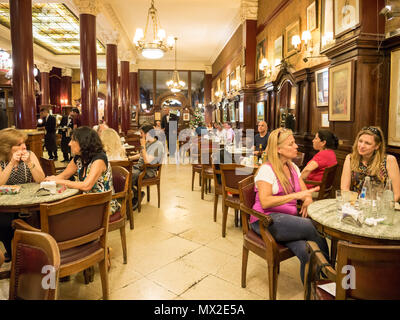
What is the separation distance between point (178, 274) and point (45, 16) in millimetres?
11299

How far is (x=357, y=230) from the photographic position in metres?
1.77

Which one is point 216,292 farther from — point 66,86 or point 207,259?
point 66,86

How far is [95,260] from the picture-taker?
2199 mm

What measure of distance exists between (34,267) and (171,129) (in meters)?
14.4

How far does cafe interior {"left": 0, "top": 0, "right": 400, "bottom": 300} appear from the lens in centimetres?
171

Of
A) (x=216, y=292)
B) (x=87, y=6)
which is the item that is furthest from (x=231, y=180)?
(x=87, y=6)

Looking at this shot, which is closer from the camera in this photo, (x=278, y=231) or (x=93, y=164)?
(x=278, y=231)

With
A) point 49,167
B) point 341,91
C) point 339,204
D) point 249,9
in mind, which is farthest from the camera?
point 249,9

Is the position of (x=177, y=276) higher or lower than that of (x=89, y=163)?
lower

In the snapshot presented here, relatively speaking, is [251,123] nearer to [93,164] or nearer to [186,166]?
[186,166]

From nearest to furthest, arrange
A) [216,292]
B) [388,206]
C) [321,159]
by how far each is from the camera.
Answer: [388,206], [216,292], [321,159]

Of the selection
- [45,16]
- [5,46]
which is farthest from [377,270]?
[5,46]

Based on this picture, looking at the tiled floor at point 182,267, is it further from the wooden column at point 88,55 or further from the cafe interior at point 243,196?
the wooden column at point 88,55

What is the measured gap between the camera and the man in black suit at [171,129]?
39.8ft
